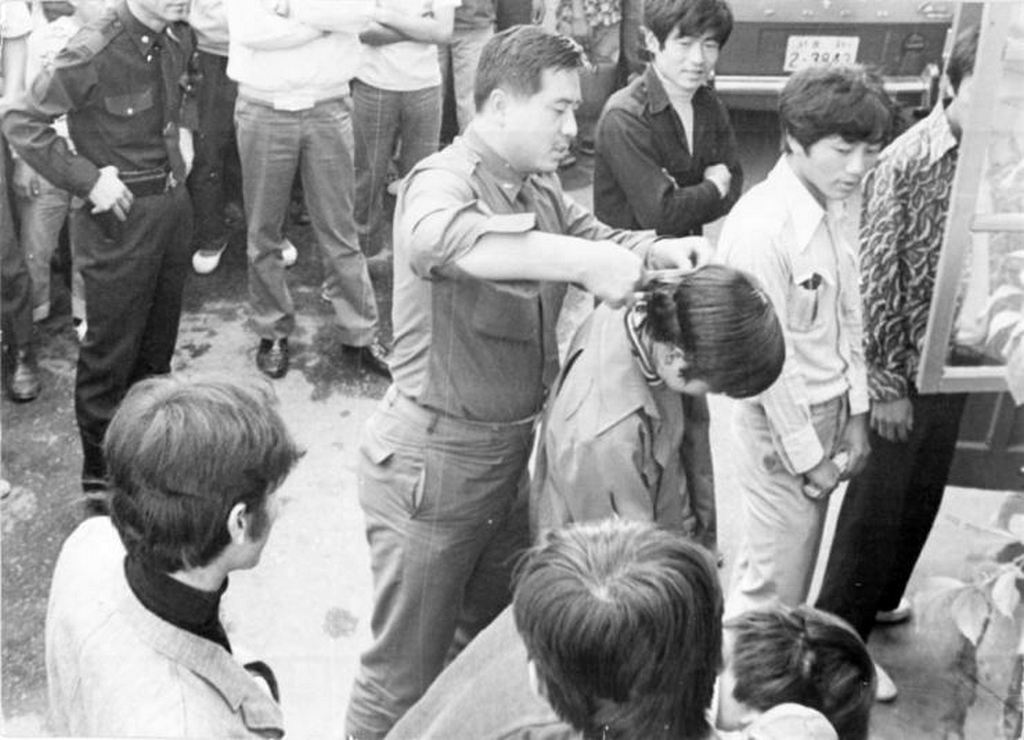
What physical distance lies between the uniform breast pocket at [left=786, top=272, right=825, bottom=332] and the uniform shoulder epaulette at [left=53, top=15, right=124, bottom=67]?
1.64m

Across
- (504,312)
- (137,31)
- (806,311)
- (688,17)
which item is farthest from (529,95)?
(137,31)

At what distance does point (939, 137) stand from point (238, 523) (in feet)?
5.44

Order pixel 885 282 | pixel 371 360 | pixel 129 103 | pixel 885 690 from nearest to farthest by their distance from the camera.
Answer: pixel 885 282 < pixel 885 690 < pixel 129 103 < pixel 371 360

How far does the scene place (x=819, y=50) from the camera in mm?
3389

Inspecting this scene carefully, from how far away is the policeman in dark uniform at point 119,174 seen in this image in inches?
112

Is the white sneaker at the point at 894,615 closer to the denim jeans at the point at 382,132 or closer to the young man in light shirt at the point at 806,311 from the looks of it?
the young man in light shirt at the point at 806,311

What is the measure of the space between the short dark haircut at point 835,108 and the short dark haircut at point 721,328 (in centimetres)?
54

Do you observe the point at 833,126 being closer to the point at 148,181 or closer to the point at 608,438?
the point at 608,438

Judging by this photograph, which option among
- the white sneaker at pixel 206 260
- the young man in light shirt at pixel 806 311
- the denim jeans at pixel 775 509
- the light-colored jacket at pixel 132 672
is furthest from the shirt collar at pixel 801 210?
the white sneaker at pixel 206 260

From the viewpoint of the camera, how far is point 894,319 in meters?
2.66

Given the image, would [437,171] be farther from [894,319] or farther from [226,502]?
[894,319]

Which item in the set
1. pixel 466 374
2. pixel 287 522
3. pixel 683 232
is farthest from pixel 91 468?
pixel 683 232

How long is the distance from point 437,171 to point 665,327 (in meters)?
0.47

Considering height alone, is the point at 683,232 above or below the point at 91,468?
above
